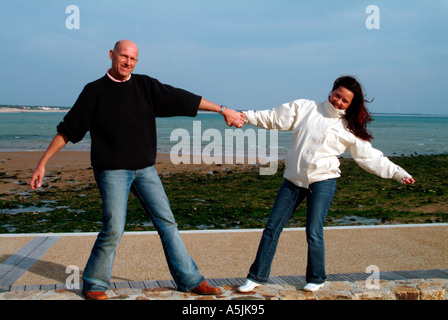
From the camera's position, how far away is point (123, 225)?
363 cm

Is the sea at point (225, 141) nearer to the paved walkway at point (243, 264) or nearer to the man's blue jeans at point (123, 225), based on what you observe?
the paved walkway at point (243, 264)

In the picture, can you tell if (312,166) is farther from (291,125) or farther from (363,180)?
(363,180)

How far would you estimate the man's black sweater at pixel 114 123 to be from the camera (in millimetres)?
3492

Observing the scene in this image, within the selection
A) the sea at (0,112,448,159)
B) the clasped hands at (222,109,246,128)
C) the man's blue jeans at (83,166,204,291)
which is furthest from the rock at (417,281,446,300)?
the sea at (0,112,448,159)

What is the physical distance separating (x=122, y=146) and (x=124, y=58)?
0.67 m

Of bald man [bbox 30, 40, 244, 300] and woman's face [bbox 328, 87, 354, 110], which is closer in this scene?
bald man [bbox 30, 40, 244, 300]

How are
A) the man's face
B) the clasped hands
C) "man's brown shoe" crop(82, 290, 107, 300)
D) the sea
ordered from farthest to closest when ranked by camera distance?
the sea
the clasped hands
"man's brown shoe" crop(82, 290, 107, 300)
the man's face

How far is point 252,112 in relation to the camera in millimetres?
3949

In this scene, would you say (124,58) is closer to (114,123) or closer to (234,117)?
(114,123)

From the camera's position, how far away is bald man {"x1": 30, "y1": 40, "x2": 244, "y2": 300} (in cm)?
350

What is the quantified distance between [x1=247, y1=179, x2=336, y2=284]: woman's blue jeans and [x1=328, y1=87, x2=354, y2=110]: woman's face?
61cm

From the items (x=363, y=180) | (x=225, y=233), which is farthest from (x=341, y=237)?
(x=363, y=180)

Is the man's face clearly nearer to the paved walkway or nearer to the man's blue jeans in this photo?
the man's blue jeans

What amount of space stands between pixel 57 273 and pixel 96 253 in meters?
1.25
